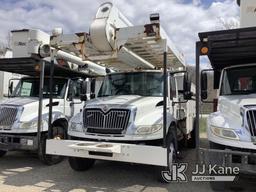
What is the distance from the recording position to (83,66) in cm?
942

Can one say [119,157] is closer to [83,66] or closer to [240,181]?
[240,181]

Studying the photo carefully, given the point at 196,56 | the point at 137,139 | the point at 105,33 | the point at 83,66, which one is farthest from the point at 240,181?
the point at 83,66

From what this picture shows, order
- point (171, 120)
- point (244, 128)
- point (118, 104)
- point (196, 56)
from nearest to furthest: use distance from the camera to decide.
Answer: point (244, 128) < point (196, 56) < point (118, 104) < point (171, 120)

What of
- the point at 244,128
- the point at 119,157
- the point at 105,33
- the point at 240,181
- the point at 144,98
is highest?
the point at 105,33

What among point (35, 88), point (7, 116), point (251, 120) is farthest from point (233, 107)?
point (35, 88)

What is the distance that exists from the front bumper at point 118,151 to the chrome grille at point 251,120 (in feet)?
4.63

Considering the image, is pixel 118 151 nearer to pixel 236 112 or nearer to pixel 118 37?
pixel 236 112

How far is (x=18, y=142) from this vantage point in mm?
7516

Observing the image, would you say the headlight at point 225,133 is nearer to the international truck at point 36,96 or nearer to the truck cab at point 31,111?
the international truck at point 36,96

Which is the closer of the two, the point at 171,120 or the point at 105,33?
the point at 105,33

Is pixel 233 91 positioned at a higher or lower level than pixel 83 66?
lower

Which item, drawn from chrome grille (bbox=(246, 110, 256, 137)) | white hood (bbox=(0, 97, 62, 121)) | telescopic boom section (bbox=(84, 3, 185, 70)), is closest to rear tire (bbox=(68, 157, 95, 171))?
white hood (bbox=(0, 97, 62, 121))

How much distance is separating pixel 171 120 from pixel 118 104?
1.26 meters

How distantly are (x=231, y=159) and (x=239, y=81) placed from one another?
2.15 meters
